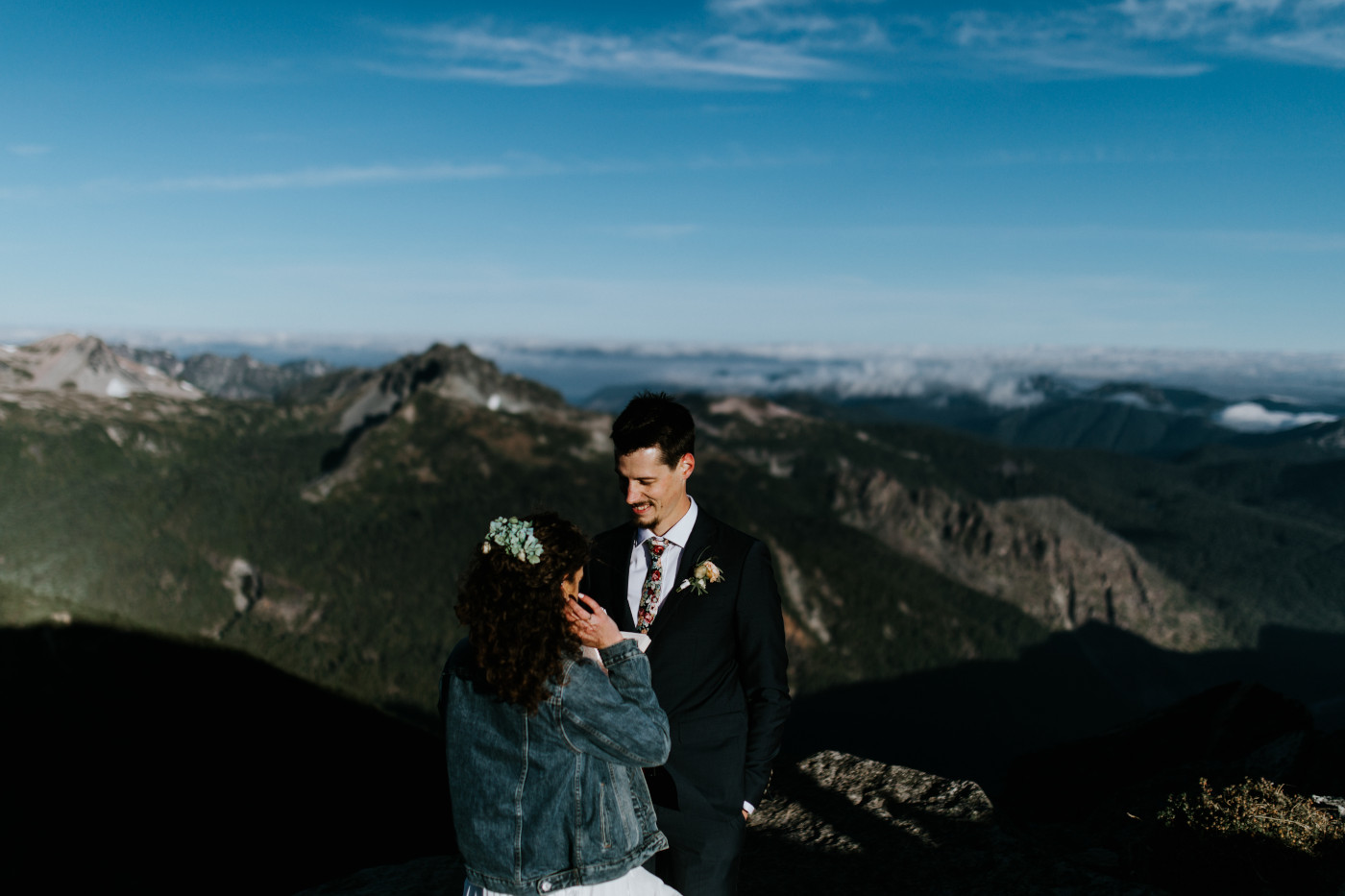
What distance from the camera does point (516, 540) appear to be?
4.94 m

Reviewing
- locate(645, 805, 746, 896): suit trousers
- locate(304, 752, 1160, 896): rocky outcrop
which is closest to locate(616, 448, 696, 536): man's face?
locate(645, 805, 746, 896): suit trousers

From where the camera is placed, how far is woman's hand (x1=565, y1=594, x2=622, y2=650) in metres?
5.03

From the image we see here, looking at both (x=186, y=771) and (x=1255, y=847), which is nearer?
(x=1255, y=847)

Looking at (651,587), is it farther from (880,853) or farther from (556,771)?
(880,853)

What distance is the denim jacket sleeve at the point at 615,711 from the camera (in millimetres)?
4965

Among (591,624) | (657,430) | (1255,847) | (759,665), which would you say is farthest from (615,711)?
(1255,847)

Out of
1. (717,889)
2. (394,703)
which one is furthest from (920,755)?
(717,889)

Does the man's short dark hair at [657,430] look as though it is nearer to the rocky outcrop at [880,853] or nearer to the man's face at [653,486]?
the man's face at [653,486]

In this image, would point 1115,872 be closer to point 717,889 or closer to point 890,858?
point 890,858

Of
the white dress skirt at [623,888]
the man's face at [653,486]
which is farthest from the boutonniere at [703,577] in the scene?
the white dress skirt at [623,888]

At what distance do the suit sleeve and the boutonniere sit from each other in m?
0.26

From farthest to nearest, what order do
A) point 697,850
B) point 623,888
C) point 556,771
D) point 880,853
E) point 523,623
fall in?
point 880,853
point 697,850
point 623,888
point 556,771
point 523,623

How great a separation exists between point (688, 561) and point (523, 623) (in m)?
2.15

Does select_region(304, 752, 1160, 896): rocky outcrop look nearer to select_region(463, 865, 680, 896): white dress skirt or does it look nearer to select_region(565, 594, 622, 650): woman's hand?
select_region(463, 865, 680, 896): white dress skirt
